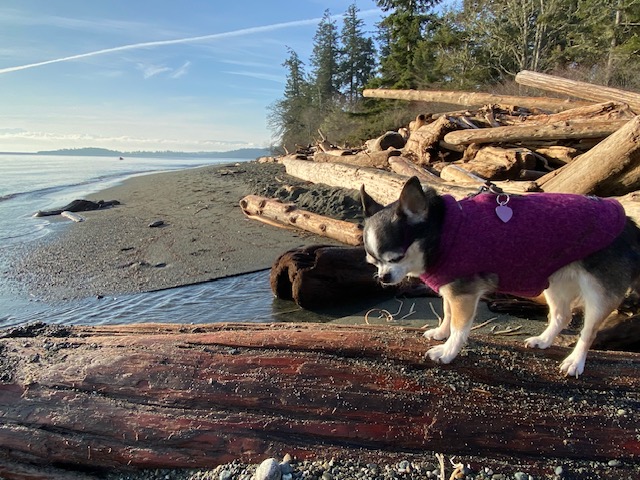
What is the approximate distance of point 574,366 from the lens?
3.30m

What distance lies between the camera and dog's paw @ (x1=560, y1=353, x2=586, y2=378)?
3289 mm

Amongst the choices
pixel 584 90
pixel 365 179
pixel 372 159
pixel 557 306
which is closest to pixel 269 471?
pixel 557 306

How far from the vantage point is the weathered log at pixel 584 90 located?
400 inches

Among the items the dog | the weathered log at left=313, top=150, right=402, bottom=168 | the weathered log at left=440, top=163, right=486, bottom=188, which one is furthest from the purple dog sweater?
the weathered log at left=313, top=150, right=402, bottom=168

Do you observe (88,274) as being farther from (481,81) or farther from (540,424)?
(481,81)

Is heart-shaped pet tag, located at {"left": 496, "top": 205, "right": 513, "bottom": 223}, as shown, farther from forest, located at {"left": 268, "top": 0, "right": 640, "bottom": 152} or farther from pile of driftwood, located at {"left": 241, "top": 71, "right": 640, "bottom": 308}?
forest, located at {"left": 268, "top": 0, "right": 640, "bottom": 152}

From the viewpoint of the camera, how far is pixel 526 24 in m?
31.1

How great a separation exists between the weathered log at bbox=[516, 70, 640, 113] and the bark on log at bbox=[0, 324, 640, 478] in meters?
9.03

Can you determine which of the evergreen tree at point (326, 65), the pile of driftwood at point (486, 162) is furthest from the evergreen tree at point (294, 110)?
the pile of driftwood at point (486, 162)

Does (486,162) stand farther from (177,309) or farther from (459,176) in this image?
(177,309)

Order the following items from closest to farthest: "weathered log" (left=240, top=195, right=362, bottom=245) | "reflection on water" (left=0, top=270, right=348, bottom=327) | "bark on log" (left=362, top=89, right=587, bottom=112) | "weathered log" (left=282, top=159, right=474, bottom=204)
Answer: "reflection on water" (left=0, top=270, right=348, bottom=327) → "weathered log" (left=240, top=195, right=362, bottom=245) → "weathered log" (left=282, top=159, right=474, bottom=204) → "bark on log" (left=362, top=89, right=587, bottom=112)

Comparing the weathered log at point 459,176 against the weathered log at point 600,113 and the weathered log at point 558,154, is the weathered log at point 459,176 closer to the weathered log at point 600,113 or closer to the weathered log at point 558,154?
the weathered log at point 558,154

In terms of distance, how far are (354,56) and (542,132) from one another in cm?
6146

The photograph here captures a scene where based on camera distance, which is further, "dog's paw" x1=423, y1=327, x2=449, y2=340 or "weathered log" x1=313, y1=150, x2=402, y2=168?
"weathered log" x1=313, y1=150, x2=402, y2=168
